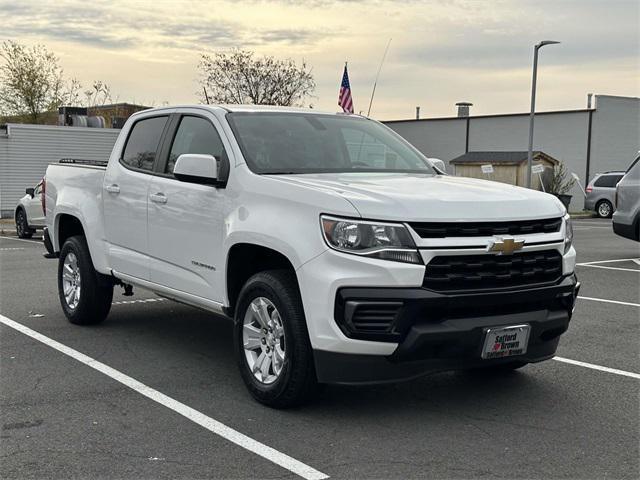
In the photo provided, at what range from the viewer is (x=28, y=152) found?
31.0m

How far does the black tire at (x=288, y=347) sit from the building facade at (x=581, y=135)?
127ft

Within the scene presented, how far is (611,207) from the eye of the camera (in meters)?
30.6

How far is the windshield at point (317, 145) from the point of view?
560 cm

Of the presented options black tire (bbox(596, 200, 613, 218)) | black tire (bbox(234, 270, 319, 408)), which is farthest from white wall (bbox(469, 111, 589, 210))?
black tire (bbox(234, 270, 319, 408))

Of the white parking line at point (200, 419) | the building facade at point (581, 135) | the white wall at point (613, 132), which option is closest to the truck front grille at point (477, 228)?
the white parking line at point (200, 419)

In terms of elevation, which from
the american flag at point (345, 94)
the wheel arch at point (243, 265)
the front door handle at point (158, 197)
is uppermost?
the american flag at point (345, 94)

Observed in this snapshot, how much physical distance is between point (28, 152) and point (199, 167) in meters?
27.9

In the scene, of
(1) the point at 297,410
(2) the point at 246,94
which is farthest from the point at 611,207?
(1) the point at 297,410

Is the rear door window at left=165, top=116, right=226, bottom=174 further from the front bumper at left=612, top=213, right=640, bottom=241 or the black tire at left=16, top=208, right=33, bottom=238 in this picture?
the black tire at left=16, top=208, right=33, bottom=238

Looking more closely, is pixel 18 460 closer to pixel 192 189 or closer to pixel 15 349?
pixel 192 189

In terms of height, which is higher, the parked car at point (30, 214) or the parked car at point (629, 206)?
the parked car at point (629, 206)

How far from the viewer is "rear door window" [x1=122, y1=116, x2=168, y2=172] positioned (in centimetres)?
659

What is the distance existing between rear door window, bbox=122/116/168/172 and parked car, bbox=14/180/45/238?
13393 mm

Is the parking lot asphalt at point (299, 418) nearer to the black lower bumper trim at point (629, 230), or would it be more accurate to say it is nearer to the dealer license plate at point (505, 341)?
the dealer license plate at point (505, 341)
